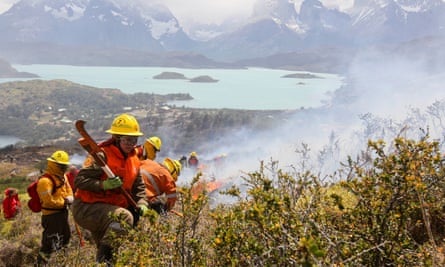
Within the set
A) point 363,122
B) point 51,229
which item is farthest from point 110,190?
point 363,122

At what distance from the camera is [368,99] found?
6694 cm

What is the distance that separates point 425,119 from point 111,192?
38650 mm

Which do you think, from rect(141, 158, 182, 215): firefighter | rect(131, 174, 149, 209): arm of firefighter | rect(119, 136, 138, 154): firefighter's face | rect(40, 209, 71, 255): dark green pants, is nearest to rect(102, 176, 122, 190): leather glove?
rect(119, 136, 138, 154): firefighter's face

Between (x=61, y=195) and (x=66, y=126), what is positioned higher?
(x=61, y=195)

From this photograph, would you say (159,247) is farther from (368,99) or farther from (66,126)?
(66,126)

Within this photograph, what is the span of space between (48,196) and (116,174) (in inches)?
99.2

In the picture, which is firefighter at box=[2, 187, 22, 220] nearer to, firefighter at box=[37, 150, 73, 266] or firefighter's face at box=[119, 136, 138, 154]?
firefighter at box=[37, 150, 73, 266]

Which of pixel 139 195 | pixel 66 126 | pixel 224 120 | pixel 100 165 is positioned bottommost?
pixel 66 126

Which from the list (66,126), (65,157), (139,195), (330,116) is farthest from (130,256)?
(66,126)

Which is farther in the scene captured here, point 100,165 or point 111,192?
point 111,192

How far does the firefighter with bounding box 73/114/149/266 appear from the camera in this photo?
13.6ft

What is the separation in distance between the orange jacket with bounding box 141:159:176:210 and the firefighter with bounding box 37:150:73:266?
6.18 ft

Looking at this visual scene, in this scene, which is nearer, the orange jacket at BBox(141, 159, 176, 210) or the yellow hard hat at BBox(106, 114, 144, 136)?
the yellow hard hat at BBox(106, 114, 144, 136)

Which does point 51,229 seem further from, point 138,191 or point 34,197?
point 138,191
